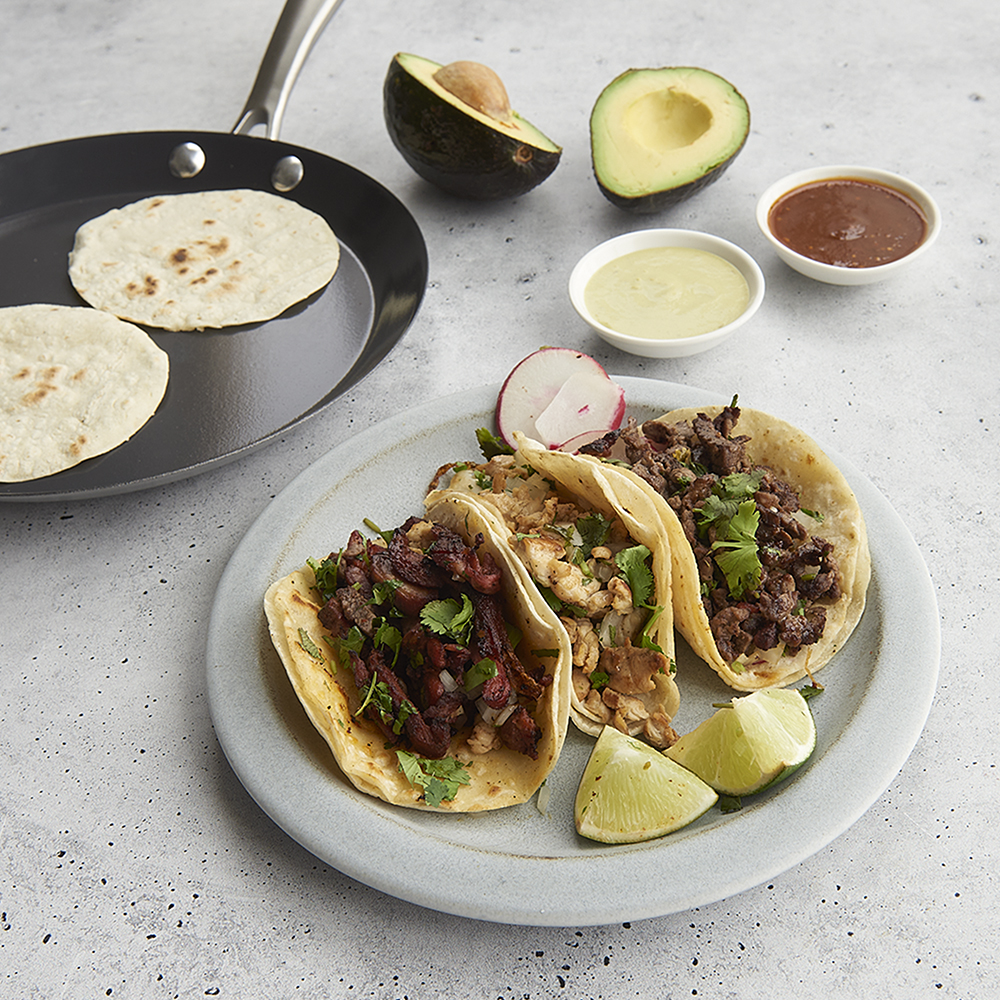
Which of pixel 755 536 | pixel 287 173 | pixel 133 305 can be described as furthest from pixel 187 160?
pixel 755 536

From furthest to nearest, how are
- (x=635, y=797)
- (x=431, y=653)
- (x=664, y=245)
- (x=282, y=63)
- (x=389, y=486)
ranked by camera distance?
1. (x=282, y=63)
2. (x=664, y=245)
3. (x=389, y=486)
4. (x=431, y=653)
5. (x=635, y=797)

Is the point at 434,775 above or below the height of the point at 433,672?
below

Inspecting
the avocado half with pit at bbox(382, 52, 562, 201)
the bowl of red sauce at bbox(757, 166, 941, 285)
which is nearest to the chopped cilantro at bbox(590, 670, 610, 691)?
the bowl of red sauce at bbox(757, 166, 941, 285)

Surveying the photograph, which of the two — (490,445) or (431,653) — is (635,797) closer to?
(431,653)

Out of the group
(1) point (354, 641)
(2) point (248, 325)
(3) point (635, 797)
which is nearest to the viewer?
(3) point (635, 797)

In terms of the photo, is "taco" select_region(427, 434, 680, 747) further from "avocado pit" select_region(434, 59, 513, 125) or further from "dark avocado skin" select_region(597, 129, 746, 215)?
"avocado pit" select_region(434, 59, 513, 125)

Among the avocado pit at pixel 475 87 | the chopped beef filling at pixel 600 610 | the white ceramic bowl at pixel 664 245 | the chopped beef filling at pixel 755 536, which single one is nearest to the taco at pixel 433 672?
the chopped beef filling at pixel 600 610

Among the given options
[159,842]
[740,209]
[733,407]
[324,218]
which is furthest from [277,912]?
[740,209]
